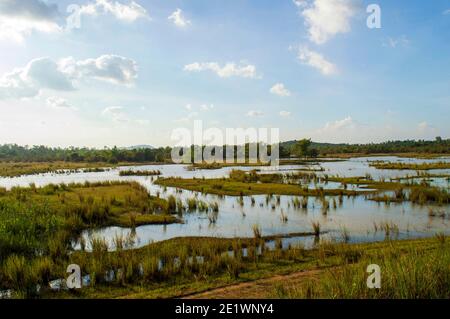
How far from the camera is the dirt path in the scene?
32.9 feet

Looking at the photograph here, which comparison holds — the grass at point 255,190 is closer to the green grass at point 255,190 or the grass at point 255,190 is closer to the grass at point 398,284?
the green grass at point 255,190

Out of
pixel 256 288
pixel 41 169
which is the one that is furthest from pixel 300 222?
pixel 41 169

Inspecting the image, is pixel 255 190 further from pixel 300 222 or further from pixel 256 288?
pixel 256 288

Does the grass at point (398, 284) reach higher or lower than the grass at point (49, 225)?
higher

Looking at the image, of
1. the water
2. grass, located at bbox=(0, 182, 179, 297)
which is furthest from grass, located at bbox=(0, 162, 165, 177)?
the water

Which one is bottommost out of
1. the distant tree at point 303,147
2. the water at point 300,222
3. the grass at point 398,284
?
the water at point 300,222

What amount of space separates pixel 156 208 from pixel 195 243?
10442 mm

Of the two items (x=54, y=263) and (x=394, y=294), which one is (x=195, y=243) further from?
(x=394, y=294)

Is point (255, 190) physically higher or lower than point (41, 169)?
lower

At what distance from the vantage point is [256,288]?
10.6m

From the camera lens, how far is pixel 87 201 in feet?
84.4

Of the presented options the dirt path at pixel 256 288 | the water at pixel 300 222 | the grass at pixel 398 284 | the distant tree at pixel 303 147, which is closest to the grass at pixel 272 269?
the grass at pixel 398 284

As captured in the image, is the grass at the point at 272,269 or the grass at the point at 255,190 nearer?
the grass at the point at 272,269

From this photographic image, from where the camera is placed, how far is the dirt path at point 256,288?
10018 millimetres
